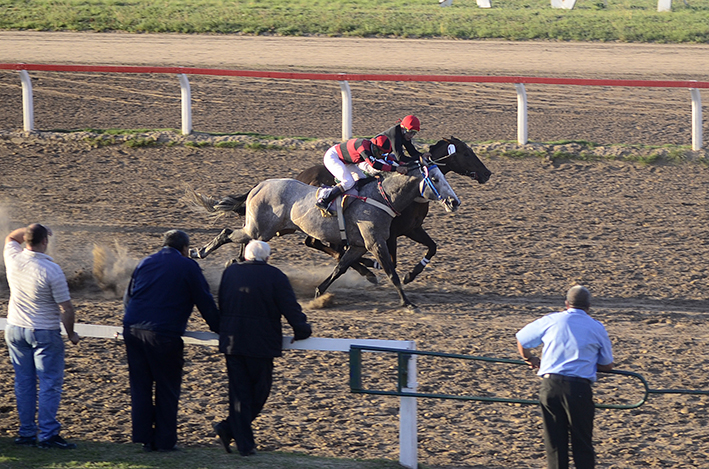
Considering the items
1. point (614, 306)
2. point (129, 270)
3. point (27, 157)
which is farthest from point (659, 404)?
point (27, 157)

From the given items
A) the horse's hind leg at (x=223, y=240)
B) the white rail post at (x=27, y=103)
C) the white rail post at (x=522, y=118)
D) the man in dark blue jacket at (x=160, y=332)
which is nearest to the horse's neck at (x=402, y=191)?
the horse's hind leg at (x=223, y=240)

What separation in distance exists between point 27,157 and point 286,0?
18.6m

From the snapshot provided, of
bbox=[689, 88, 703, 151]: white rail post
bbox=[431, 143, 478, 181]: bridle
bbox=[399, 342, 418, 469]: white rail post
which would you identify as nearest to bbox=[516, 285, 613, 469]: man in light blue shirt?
bbox=[399, 342, 418, 469]: white rail post

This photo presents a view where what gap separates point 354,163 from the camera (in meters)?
9.95

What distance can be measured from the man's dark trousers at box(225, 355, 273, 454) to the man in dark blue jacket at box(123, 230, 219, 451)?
0.32 meters

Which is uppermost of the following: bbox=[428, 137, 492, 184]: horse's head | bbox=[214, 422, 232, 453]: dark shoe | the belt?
bbox=[428, 137, 492, 184]: horse's head

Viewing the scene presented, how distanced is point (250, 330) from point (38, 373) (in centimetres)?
153

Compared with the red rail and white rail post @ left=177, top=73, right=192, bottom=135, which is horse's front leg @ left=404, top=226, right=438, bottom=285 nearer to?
the red rail

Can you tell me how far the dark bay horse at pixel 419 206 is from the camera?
9969 mm

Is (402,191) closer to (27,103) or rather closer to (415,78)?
(415,78)

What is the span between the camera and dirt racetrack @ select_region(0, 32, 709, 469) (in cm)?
665

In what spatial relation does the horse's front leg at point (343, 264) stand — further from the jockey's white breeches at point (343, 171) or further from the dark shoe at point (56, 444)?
the dark shoe at point (56, 444)

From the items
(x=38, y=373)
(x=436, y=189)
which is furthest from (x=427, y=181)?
(x=38, y=373)

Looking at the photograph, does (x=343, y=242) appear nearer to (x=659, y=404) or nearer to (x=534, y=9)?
(x=659, y=404)
